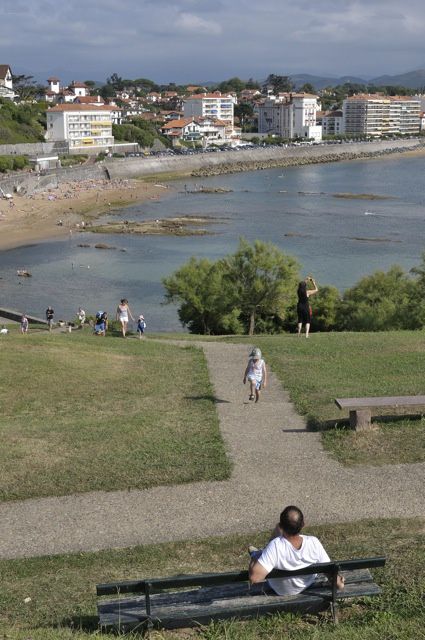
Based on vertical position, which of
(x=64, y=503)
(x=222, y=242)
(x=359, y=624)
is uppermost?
(x=359, y=624)

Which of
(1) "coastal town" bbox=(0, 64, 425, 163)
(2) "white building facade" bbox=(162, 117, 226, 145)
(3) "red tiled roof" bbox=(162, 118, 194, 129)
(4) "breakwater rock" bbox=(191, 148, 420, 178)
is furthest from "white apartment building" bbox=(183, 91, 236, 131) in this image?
(4) "breakwater rock" bbox=(191, 148, 420, 178)

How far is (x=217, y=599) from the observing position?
530 centimetres

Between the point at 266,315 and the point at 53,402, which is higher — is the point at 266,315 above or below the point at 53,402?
below

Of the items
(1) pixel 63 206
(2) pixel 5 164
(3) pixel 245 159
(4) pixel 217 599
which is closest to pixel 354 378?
(4) pixel 217 599

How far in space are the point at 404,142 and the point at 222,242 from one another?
10368 centimetres

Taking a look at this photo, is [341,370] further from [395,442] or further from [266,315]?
[266,315]

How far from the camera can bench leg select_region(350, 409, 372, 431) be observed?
9.70m

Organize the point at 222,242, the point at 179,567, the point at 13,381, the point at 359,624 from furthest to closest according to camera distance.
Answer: the point at 222,242 → the point at 13,381 → the point at 179,567 → the point at 359,624

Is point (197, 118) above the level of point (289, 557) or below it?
above

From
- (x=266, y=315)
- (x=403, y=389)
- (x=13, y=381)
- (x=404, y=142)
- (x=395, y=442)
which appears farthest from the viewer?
(x=404, y=142)

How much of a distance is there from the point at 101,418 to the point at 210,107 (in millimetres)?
145728

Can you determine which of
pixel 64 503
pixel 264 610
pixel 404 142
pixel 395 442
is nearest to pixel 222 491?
pixel 64 503

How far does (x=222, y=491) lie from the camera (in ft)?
27.0

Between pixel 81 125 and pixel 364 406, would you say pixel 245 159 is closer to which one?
pixel 81 125
